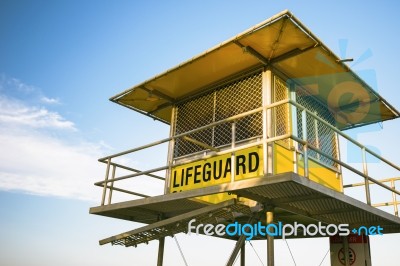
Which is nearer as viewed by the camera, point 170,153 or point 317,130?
point 317,130

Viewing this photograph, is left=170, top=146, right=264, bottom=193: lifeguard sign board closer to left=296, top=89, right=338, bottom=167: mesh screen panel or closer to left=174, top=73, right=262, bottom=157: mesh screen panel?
left=174, top=73, right=262, bottom=157: mesh screen panel

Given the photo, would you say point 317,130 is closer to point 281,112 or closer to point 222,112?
point 281,112

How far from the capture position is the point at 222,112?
31.2ft

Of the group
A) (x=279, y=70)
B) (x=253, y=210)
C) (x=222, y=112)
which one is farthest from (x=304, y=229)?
(x=279, y=70)

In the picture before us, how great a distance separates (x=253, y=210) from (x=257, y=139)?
1.57 meters

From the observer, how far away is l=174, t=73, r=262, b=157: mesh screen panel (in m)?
8.81

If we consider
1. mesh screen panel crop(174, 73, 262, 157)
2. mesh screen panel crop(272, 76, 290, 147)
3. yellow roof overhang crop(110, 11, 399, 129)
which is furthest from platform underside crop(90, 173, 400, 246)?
yellow roof overhang crop(110, 11, 399, 129)

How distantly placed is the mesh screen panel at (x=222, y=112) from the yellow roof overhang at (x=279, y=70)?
316 millimetres

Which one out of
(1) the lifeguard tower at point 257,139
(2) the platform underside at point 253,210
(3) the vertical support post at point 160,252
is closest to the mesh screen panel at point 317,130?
(1) the lifeguard tower at point 257,139

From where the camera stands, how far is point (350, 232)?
952 cm

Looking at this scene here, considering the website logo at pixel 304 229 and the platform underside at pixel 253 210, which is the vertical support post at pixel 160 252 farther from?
the website logo at pixel 304 229

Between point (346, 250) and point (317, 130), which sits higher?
point (317, 130)

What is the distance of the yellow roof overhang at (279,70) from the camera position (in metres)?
7.82

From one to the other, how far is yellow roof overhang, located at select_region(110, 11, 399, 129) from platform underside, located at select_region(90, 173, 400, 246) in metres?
3.12
